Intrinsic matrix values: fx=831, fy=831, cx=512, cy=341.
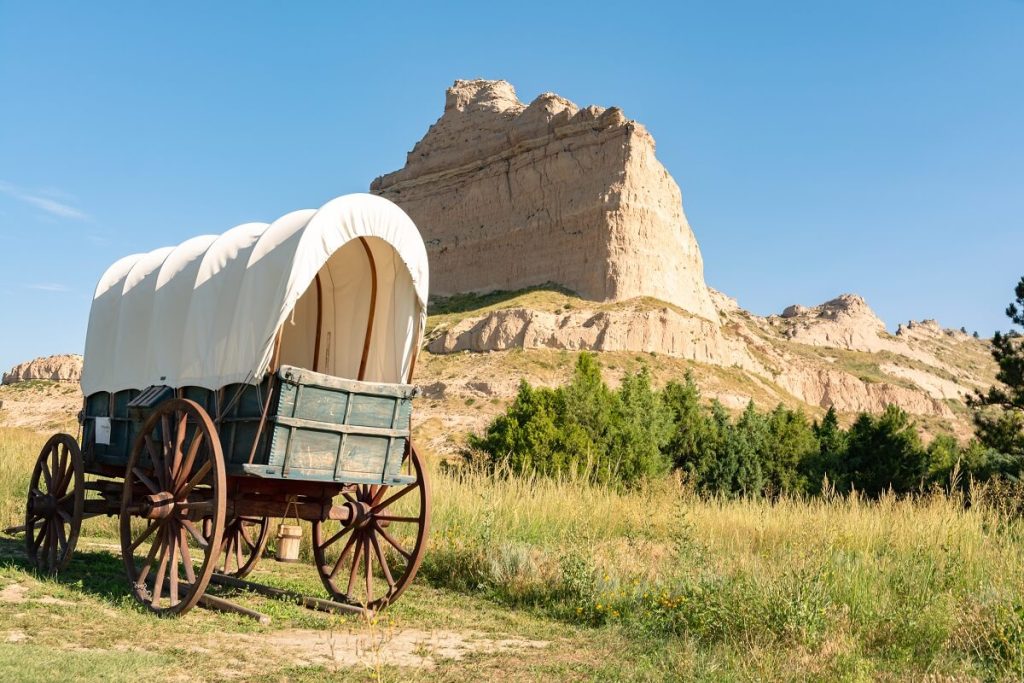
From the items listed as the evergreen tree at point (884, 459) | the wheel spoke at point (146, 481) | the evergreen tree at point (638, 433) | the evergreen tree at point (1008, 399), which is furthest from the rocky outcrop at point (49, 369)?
the wheel spoke at point (146, 481)

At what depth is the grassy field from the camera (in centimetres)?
511

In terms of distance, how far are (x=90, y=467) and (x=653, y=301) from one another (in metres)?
55.1

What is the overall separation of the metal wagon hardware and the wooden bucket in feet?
2.36

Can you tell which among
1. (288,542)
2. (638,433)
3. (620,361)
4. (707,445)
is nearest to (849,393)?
(620,361)

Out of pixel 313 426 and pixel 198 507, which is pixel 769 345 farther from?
pixel 198 507

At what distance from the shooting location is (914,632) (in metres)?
5.84

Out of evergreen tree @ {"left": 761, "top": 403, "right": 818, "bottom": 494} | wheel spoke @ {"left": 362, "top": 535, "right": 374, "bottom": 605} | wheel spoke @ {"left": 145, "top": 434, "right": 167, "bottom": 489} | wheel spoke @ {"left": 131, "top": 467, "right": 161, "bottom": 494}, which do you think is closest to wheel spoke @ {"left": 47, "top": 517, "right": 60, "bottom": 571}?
wheel spoke @ {"left": 131, "top": 467, "right": 161, "bottom": 494}

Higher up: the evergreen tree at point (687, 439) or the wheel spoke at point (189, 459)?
the evergreen tree at point (687, 439)

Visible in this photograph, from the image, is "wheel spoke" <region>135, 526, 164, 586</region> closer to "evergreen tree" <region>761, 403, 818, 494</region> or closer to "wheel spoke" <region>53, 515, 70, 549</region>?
"wheel spoke" <region>53, 515, 70, 549</region>

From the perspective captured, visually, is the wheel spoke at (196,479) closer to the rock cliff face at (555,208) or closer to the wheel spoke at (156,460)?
the wheel spoke at (156,460)

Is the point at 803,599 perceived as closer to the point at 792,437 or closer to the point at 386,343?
the point at 386,343

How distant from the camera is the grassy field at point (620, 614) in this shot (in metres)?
5.11

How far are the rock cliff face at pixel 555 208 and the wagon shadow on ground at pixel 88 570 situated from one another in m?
54.3

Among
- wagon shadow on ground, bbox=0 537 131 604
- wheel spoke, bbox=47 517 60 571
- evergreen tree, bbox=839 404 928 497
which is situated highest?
evergreen tree, bbox=839 404 928 497
